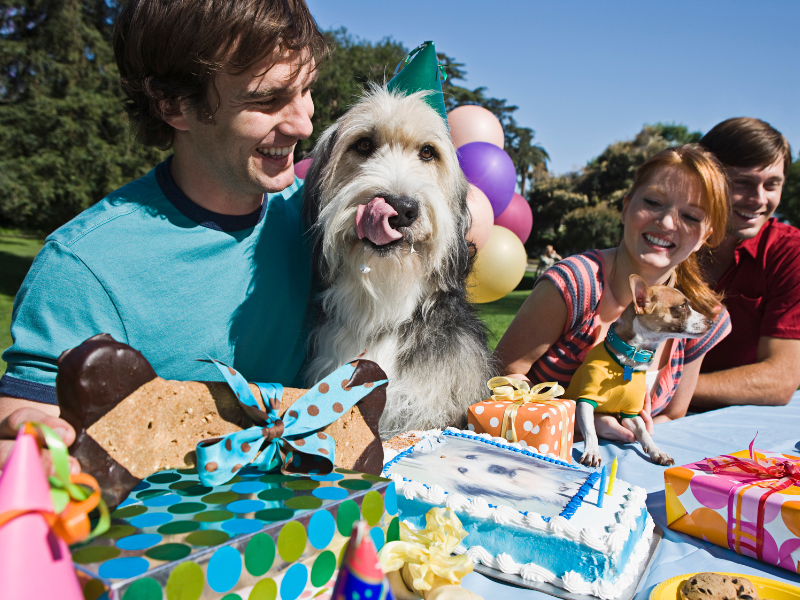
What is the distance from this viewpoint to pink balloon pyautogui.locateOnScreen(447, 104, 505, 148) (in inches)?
216

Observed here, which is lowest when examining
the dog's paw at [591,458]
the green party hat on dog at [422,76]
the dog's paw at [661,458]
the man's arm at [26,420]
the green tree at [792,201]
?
the dog's paw at [591,458]

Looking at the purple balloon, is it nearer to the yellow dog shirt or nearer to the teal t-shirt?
the yellow dog shirt

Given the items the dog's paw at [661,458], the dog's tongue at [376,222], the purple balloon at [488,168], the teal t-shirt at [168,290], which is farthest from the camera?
the purple balloon at [488,168]

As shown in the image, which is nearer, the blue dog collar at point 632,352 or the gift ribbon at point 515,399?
the gift ribbon at point 515,399

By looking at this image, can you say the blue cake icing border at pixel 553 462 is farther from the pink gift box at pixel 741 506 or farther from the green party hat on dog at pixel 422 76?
the green party hat on dog at pixel 422 76

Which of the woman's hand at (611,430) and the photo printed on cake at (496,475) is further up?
the photo printed on cake at (496,475)

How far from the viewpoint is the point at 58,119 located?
10.5 meters

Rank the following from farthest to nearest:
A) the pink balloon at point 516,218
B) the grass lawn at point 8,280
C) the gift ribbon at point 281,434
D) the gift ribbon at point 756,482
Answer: the grass lawn at point 8,280
the pink balloon at point 516,218
the gift ribbon at point 756,482
the gift ribbon at point 281,434

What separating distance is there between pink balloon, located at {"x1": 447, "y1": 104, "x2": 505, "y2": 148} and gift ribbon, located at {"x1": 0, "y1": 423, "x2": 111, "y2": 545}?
5.13 meters

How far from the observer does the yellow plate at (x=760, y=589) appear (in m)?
1.18

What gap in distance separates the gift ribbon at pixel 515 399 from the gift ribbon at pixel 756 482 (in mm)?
486

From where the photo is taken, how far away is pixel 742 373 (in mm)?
3131

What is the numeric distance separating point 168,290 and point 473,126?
4.48m

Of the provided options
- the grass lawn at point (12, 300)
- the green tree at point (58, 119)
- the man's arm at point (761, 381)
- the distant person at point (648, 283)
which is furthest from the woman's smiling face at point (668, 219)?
the green tree at point (58, 119)
